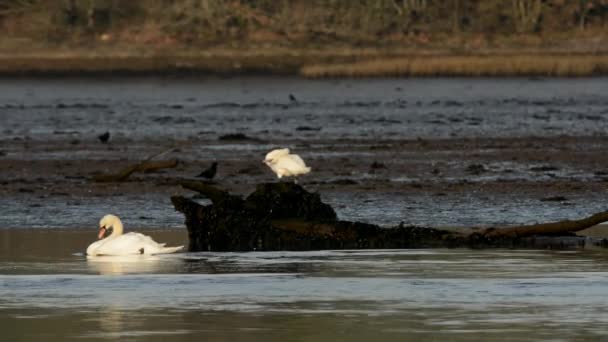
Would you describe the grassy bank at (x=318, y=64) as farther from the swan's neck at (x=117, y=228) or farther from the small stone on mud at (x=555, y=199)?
the swan's neck at (x=117, y=228)

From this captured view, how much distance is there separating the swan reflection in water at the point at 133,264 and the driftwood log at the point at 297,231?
27.4 inches

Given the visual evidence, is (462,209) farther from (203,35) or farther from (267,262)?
(203,35)

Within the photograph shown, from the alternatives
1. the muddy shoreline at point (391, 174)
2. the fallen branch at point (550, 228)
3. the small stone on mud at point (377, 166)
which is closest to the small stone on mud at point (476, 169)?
the muddy shoreline at point (391, 174)

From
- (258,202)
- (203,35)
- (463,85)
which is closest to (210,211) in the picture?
(258,202)

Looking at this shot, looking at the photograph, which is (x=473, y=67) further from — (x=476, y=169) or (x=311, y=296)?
(x=311, y=296)

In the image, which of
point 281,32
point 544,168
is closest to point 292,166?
point 544,168

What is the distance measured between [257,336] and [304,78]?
49.0 metres

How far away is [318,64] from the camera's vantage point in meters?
63.7

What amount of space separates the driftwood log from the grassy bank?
4274cm

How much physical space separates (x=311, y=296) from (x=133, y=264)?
2.51 m

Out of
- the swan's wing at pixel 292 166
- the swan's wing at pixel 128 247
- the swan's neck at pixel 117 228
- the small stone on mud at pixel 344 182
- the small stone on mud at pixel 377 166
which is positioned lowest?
the small stone on mud at pixel 344 182

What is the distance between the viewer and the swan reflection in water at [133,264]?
13555 millimetres

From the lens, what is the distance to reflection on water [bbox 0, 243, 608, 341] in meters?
10.4

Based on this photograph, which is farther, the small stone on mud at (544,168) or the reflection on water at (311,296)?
the small stone on mud at (544,168)
